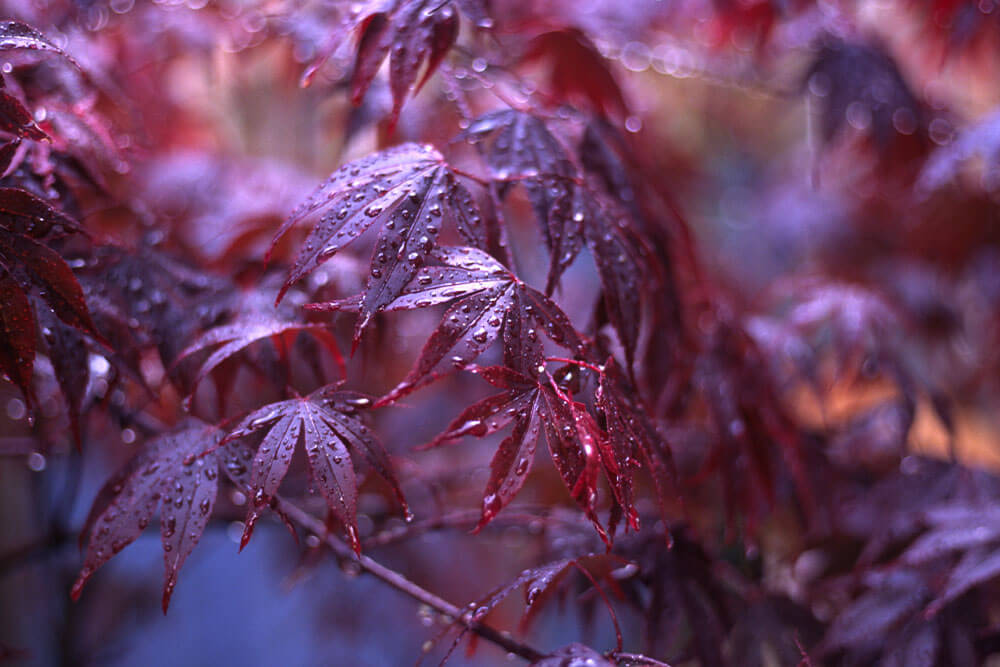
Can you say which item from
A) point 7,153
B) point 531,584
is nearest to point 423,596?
point 531,584

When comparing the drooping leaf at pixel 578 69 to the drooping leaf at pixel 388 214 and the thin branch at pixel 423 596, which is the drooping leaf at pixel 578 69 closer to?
the drooping leaf at pixel 388 214

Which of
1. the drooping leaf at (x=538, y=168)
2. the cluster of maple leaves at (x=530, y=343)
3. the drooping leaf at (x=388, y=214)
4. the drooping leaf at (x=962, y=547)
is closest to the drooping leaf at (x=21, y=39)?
the cluster of maple leaves at (x=530, y=343)

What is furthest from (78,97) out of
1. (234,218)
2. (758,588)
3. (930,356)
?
(930,356)

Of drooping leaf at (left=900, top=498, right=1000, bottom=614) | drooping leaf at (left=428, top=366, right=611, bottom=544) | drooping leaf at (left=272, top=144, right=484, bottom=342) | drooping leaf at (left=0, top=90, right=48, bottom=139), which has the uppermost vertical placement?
drooping leaf at (left=0, top=90, right=48, bottom=139)

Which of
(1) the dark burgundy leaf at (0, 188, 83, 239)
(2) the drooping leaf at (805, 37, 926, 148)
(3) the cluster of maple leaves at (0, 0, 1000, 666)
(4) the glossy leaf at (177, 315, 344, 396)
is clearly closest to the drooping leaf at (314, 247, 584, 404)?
(3) the cluster of maple leaves at (0, 0, 1000, 666)

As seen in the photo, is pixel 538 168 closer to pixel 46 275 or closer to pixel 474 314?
pixel 474 314

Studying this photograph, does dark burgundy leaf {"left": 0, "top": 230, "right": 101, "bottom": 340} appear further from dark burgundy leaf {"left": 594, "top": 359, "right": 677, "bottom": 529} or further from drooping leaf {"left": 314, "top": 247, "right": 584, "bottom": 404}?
dark burgundy leaf {"left": 594, "top": 359, "right": 677, "bottom": 529}
